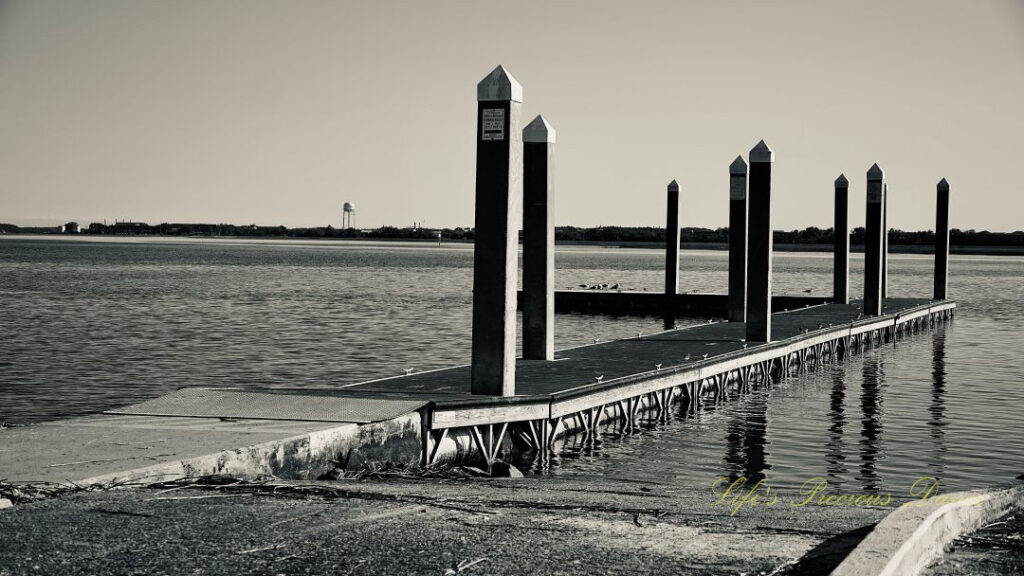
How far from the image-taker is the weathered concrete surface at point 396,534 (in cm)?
583

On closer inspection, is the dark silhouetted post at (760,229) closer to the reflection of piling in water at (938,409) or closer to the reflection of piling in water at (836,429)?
the reflection of piling in water at (836,429)

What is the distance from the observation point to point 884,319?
28703mm

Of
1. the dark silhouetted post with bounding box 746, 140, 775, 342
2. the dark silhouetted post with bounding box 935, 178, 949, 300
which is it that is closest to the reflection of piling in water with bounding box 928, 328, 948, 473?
the dark silhouetted post with bounding box 746, 140, 775, 342

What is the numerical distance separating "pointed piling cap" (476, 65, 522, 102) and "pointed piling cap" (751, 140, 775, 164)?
8.83 metres

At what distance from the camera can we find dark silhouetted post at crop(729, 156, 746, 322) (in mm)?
23547

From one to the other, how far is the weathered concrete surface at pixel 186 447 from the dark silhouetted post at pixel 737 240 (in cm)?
1415

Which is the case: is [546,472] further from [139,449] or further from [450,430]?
[139,449]

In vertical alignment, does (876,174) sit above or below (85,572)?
above

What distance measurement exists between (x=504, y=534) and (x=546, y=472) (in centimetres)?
555

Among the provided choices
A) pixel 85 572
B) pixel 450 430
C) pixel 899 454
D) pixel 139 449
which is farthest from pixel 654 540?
pixel 899 454

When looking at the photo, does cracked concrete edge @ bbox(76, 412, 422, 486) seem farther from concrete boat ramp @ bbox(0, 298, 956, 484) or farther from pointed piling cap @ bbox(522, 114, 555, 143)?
pointed piling cap @ bbox(522, 114, 555, 143)

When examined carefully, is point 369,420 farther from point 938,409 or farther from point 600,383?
point 938,409

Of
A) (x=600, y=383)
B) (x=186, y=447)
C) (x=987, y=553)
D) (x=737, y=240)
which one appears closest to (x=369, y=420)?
(x=186, y=447)

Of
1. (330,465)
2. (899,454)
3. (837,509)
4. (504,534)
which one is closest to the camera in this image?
(504,534)
